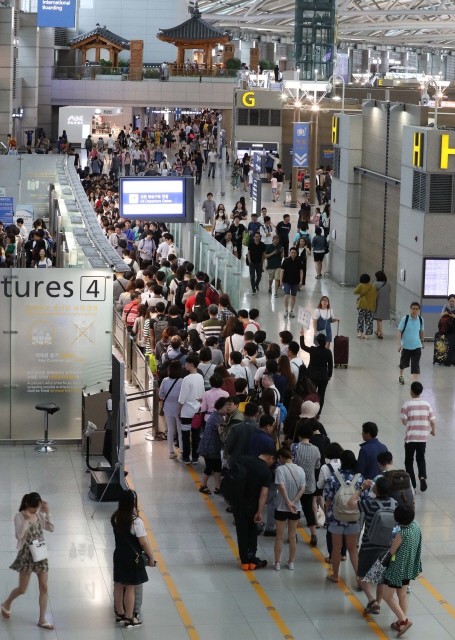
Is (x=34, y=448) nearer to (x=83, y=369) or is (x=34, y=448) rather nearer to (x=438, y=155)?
(x=83, y=369)

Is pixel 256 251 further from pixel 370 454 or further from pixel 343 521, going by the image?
pixel 343 521

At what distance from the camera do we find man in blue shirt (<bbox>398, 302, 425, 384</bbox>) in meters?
15.7

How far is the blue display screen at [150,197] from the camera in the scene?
23.3 meters

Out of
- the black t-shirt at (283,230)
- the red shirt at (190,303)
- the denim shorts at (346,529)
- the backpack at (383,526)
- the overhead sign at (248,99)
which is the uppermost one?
the overhead sign at (248,99)

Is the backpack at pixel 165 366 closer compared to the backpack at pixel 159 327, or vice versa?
the backpack at pixel 165 366

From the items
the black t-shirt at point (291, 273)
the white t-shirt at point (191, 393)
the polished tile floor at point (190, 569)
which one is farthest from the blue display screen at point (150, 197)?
the white t-shirt at point (191, 393)

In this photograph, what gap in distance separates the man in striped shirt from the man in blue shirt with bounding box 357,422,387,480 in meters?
1.40

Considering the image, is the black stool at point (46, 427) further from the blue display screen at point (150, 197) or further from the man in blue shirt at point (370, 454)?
the blue display screen at point (150, 197)

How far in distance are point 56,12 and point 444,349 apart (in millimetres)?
32551

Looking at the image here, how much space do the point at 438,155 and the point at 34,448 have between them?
888 centimetres

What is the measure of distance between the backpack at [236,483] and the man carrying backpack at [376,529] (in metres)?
1.07

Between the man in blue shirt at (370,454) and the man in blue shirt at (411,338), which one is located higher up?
the man in blue shirt at (411,338)

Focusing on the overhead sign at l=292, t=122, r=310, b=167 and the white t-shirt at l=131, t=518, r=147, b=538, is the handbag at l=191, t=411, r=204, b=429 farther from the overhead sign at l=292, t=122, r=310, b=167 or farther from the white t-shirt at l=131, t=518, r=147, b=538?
the overhead sign at l=292, t=122, r=310, b=167

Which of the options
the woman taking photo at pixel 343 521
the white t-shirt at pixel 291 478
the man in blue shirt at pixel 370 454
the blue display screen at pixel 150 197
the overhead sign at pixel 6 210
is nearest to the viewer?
the woman taking photo at pixel 343 521
